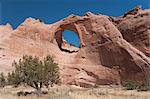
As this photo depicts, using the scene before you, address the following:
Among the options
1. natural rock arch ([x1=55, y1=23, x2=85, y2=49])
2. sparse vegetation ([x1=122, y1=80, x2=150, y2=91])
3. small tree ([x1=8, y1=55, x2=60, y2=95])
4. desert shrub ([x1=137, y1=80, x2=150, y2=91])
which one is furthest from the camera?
natural rock arch ([x1=55, y1=23, x2=85, y2=49])

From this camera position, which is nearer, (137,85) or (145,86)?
(145,86)

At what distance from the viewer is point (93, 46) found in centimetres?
5050

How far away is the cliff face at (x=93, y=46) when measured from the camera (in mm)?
45906

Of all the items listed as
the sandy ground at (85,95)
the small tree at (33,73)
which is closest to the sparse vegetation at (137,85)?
the sandy ground at (85,95)

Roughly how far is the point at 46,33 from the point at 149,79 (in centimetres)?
2054

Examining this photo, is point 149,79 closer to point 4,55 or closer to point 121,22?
point 121,22

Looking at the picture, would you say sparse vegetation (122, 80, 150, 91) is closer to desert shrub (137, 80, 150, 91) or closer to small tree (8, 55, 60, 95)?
desert shrub (137, 80, 150, 91)

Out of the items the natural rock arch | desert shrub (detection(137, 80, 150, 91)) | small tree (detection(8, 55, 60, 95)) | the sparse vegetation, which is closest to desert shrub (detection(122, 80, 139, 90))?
the sparse vegetation

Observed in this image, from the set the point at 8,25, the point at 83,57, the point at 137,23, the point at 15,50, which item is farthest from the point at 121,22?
the point at 8,25

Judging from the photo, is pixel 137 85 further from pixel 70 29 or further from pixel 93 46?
pixel 70 29

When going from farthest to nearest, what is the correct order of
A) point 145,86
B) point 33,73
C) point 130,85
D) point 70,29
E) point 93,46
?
1. point 70,29
2. point 93,46
3. point 130,85
4. point 145,86
5. point 33,73

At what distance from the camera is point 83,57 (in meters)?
50.9

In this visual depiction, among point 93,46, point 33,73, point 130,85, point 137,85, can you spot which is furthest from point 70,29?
point 33,73

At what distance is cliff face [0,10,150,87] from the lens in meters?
45.9
